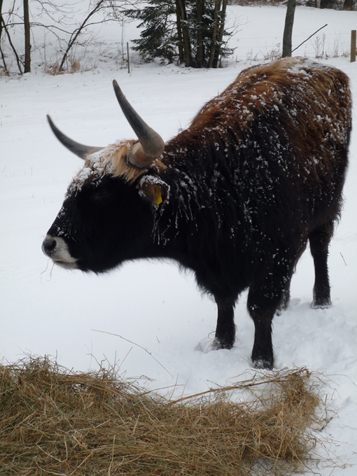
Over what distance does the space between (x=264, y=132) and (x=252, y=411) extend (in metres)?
1.78

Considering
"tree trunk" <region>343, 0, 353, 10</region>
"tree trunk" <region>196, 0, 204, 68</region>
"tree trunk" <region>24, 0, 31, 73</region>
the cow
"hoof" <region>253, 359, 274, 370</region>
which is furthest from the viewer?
"tree trunk" <region>343, 0, 353, 10</region>

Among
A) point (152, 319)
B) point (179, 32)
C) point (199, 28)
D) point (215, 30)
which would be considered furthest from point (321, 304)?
point (179, 32)

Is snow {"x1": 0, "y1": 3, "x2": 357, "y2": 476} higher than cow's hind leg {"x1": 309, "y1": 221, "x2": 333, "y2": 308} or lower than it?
lower

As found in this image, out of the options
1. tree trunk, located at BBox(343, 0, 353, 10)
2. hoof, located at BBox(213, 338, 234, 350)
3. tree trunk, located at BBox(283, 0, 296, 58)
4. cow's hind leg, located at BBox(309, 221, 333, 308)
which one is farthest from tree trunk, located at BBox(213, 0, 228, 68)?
tree trunk, located at BBox(343, 0, 353, 10)

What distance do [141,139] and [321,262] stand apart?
2471mm

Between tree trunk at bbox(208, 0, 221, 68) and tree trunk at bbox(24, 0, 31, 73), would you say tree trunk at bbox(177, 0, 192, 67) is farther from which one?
tree trunk at bbox(24, 0, 31, 73)

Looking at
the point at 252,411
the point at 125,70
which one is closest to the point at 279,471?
the point at 252,411

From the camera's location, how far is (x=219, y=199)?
3.05 m

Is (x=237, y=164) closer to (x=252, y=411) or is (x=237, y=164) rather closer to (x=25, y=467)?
(x=252, y=411)

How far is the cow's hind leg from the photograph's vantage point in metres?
4.25

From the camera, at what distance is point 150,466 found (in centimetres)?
219

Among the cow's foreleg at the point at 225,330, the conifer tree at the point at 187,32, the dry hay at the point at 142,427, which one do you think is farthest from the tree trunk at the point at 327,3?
the dry hay at the point at 142,427

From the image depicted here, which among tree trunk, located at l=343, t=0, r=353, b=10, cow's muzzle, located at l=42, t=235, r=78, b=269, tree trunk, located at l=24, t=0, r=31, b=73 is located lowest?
cow's muzzle, located at l=42, t=235, r=78, b=269

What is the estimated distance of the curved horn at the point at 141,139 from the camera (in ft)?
7.95
